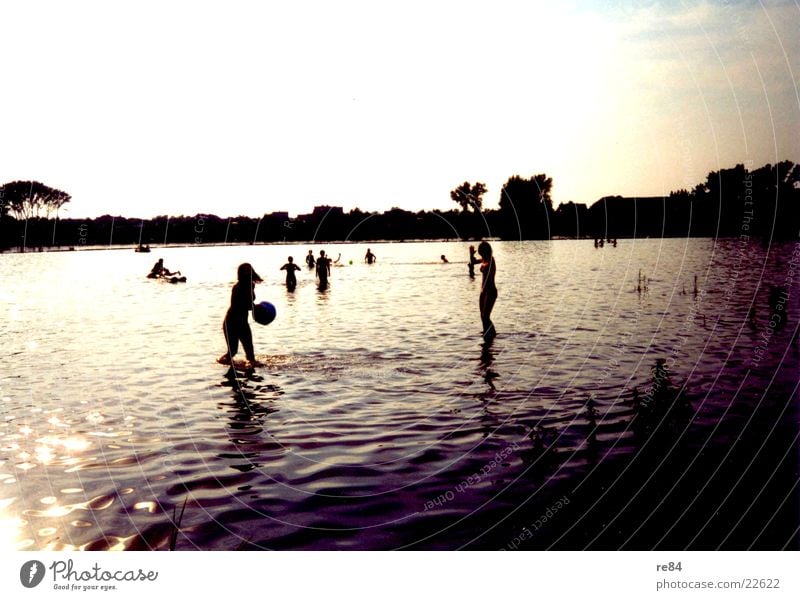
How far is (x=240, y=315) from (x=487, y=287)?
6985 mm

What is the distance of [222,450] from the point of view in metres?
8.21

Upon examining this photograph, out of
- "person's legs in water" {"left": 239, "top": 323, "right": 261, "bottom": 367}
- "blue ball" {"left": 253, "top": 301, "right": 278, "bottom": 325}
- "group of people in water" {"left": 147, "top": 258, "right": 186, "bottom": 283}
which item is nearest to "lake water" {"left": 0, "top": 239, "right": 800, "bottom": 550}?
"person's legs in water" {"left": 239, "top": 323, "right": 261, "bottom": 367}

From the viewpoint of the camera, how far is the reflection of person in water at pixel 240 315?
44.1ft

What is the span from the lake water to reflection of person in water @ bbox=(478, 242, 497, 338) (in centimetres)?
73

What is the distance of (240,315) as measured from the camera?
45.0 feet

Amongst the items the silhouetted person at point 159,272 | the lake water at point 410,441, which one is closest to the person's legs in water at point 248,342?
the lake water at point 410,441

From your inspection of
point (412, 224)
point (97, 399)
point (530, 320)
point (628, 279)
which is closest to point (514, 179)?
point (412, 224)

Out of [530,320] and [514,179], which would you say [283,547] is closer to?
[530,320]

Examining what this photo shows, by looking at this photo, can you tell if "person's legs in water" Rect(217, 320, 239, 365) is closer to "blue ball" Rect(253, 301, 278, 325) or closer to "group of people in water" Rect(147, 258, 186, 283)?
"blue ball" Rect(253, 301, 278, 325)

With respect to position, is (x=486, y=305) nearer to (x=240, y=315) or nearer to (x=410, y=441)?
(x=240, y=315)

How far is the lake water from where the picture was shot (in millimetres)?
5996

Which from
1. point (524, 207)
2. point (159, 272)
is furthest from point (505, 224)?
point (159, 272)
